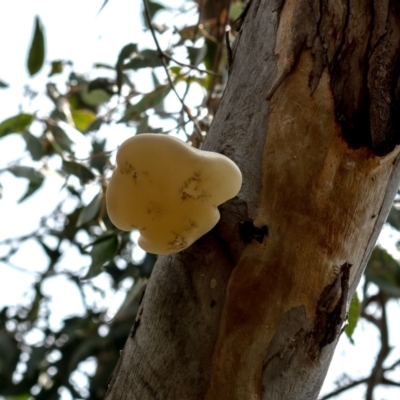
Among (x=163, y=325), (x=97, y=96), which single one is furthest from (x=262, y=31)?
(x=97, y=96)

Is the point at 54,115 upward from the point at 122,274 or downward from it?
upward

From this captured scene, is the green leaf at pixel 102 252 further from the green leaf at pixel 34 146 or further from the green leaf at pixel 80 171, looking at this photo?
the green leaf at pixel 34 146

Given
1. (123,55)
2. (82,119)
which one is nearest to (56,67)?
(82,119)

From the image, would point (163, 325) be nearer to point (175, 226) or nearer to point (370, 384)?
point (175, 226)

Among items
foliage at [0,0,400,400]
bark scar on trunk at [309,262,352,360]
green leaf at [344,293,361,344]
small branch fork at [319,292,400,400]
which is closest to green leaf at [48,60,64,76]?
foliage at [0,0,400,400]

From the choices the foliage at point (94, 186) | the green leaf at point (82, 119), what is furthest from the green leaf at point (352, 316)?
the green leaf at point (82, 119)

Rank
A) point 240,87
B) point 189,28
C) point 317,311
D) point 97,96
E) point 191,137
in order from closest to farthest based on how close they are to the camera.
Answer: point 317,311
point 240,87
point 191,137
point 189,28
point 97,96

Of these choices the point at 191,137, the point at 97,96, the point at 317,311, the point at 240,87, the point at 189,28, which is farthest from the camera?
the point at 97,96

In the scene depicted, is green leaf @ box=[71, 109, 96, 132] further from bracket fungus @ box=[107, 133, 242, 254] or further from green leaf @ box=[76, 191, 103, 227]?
bracket fungus @ box=[107, 133, 242, 254]
